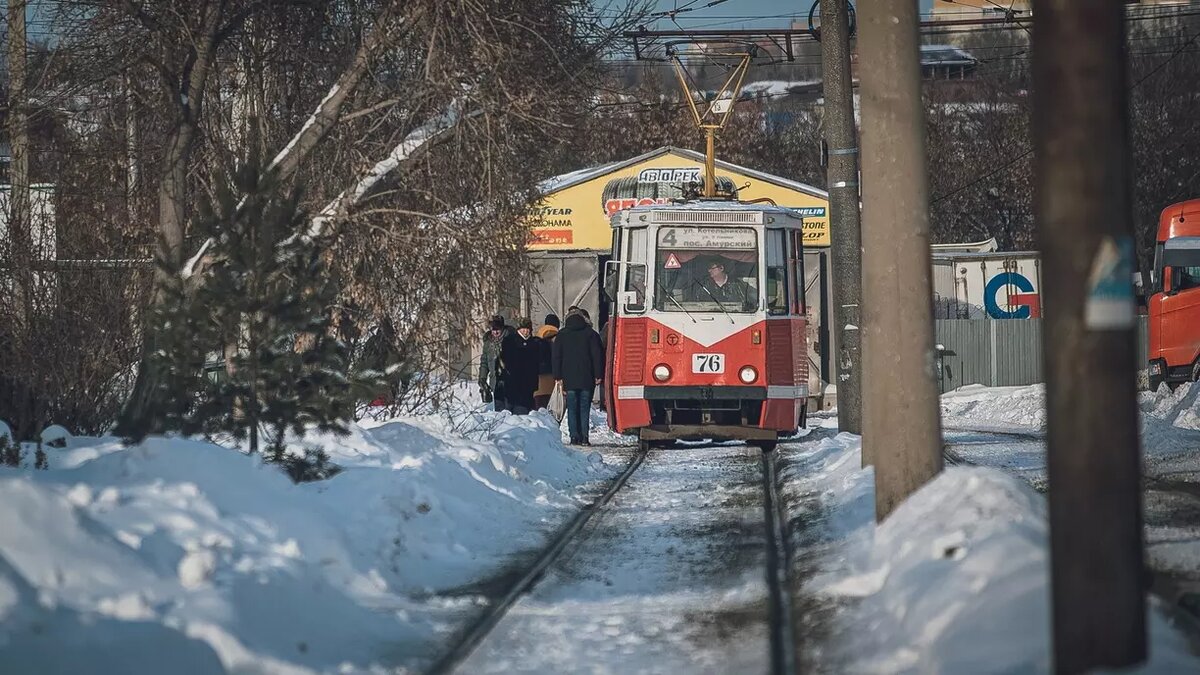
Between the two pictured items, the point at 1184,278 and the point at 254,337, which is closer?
the point at 254,337

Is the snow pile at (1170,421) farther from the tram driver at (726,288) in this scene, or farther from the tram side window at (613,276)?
the tram side window at (613,276)

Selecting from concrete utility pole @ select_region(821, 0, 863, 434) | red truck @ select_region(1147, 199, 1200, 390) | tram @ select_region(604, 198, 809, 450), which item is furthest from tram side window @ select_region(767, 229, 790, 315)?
red truck @ select_region(1147, 199, 1200, 390)

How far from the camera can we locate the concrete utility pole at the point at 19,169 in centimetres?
1588

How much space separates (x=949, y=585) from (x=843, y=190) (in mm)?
12925

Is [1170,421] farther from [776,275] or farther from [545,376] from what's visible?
[545,376]

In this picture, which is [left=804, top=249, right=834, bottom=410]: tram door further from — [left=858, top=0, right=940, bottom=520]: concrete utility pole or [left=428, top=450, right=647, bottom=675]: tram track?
[left=858, top=0, right=940, bottom=520]: concrete utility pole

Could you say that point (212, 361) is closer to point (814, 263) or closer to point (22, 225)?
point (22, 225)

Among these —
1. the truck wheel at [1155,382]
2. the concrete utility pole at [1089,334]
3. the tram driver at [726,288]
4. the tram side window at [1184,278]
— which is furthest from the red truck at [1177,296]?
the concrete utility pole at [1089,334]

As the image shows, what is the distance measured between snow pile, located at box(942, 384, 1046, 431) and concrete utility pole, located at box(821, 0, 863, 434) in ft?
17.5

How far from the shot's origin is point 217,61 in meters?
17.7

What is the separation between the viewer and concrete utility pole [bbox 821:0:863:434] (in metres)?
19.2

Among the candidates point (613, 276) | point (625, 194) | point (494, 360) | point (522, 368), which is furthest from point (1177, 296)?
point (625, 194)

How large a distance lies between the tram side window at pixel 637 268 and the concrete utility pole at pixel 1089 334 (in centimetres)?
1391

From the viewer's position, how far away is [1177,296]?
24.8 m
